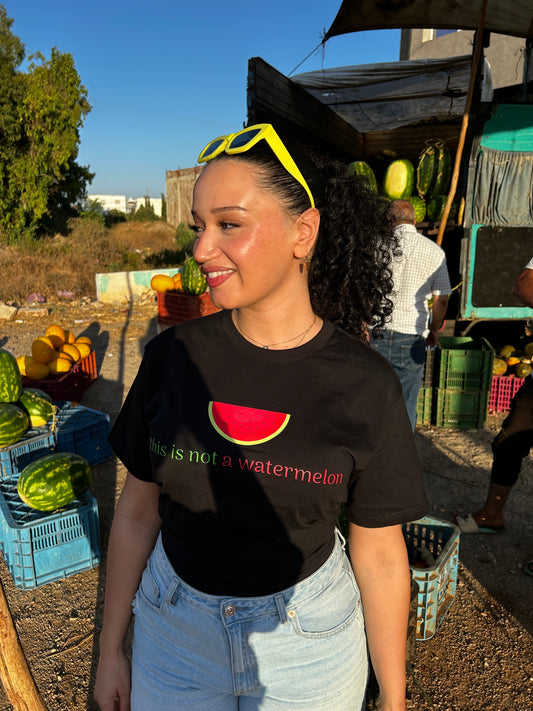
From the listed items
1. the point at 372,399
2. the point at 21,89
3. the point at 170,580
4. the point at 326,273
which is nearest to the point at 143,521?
the point at 170,580

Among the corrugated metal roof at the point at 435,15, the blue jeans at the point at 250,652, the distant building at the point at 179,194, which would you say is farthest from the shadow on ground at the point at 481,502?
the distant building at the point at 179,194

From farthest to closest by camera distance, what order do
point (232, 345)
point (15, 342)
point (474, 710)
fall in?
point (15, 342) → point (474, 710) → point (232, 345)

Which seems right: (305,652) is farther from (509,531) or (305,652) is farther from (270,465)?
(509,531)

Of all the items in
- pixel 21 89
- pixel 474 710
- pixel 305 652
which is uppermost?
pixel 21 89

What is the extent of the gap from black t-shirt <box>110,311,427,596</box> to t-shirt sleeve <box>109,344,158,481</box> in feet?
0.18

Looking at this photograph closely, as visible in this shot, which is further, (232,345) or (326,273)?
(326,273)

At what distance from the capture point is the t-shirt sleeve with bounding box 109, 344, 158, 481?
4.92ft

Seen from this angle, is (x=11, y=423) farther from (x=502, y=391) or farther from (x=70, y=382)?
(x=502, y=391)

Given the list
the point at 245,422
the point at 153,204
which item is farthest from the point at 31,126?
the point at 153,204

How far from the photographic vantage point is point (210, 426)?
1395 mm

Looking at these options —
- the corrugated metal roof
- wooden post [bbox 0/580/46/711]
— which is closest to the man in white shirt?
the corrugated metal roof

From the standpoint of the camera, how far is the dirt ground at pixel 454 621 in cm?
282

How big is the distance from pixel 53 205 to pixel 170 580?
21.7 meters

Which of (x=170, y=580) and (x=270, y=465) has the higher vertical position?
(x=270, y=465)
